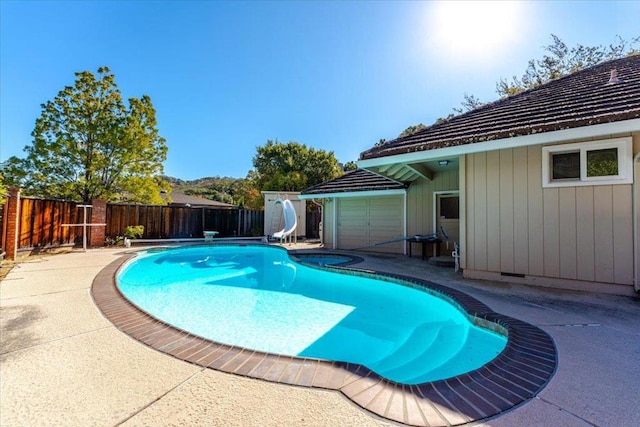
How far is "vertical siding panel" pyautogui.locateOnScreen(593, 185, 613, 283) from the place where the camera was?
17.6 feet

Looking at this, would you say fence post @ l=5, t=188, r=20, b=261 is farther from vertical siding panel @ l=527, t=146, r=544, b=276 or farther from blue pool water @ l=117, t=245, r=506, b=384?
vertical siding panel @ l=527, t=146, r=544, b=276

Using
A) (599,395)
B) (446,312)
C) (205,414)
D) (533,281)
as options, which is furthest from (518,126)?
(205,414)

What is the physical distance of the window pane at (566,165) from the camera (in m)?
5.74

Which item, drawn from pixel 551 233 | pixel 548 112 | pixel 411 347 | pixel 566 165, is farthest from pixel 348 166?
pixel 411 347

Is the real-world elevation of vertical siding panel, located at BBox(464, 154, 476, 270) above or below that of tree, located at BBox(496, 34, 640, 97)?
below

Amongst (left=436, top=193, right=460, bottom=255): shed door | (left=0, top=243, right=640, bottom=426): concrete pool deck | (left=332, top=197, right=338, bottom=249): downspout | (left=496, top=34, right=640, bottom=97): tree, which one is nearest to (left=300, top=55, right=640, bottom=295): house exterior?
(left=0, top=243, right=640, bottom=426): concrete pool deck

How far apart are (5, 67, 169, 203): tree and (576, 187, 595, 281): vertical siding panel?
18861 mm

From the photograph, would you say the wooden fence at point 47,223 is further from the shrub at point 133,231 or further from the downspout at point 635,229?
the downspout at point 635,229

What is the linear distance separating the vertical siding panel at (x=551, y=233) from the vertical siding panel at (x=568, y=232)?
63mm

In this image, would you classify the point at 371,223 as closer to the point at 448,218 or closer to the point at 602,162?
the point at 448,218

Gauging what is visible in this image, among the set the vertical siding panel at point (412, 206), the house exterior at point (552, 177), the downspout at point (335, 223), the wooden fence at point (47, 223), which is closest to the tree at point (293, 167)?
the downspout at point (335, 223)

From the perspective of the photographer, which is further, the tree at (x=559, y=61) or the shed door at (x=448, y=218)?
the tree at (x=559, y=61)

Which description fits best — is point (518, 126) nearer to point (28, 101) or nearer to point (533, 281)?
point (533, 281)

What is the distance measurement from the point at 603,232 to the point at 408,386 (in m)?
5.63
